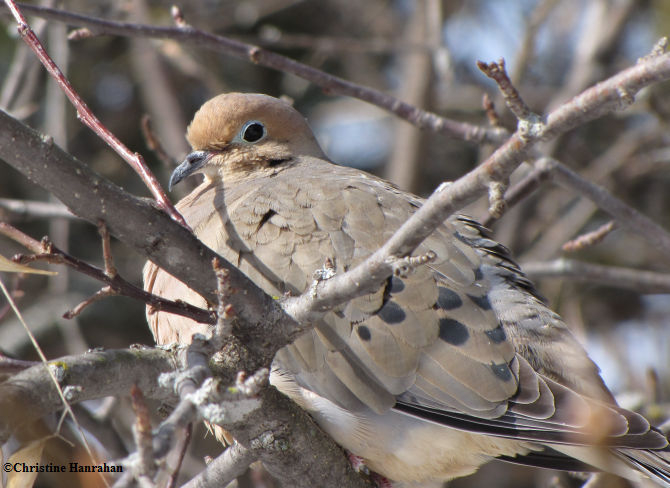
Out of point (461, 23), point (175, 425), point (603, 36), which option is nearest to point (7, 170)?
point (461, 23)

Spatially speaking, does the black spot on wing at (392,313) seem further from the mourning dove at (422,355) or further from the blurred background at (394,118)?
the blurred background at (394,118)

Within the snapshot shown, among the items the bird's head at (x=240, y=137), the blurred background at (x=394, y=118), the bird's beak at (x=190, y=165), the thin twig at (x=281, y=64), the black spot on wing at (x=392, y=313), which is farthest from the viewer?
the blurred background at (x=394, y=118)

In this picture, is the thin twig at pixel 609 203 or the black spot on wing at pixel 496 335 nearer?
the black spot on wing at pixel 496 335

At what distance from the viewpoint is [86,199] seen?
6.00 feet

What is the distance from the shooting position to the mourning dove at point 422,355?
8.21 feet

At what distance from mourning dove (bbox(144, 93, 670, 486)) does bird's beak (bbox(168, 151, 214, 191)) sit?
1.88 feet

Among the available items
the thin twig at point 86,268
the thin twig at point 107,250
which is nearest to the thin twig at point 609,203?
the thin twig at point 86,268

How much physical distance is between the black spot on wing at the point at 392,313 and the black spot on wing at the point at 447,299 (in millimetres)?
134

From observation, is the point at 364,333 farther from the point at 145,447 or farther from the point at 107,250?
the point at 145,447

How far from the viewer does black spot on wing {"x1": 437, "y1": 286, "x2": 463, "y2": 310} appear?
106 inches

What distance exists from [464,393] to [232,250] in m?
0.90

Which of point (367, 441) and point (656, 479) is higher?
point (656, 479)

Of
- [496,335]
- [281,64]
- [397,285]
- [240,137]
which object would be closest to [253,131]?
[240,137]

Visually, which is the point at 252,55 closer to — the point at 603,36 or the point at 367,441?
the point at 367,441
